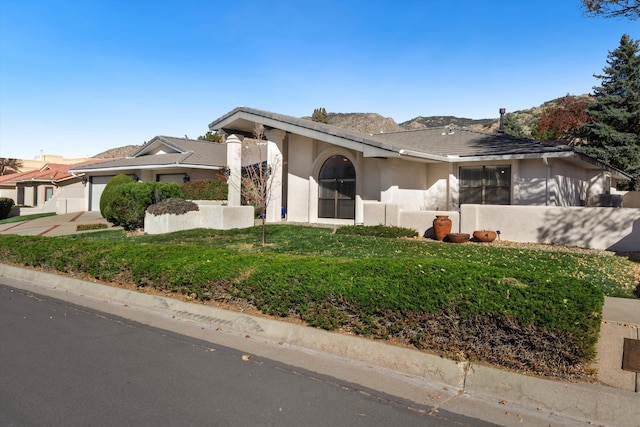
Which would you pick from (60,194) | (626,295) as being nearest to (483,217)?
(626,295)

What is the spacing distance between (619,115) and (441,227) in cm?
2517

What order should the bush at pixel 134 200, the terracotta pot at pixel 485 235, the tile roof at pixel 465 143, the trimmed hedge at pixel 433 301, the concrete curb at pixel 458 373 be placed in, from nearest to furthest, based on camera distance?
the concrete curb at pixel 458 373, the trimmed hedge at pixel 433 301, the terracotta pot at pixel 485 235, the tile roof at pixel 465 143, the bush at pixel 134 200

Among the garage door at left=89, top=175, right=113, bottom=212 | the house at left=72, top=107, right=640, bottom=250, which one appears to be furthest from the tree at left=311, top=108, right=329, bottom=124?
the house at left=72, top=107, right=640, bottom=250

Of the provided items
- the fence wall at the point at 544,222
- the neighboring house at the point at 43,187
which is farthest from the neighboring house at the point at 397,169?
the neighboring house at the point at 43,187

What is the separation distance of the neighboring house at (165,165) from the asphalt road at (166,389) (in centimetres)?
2238

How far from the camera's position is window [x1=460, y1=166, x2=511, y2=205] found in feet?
61.5

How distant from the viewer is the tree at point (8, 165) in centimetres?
5977

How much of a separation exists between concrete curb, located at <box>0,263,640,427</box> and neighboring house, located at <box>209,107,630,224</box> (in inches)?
418

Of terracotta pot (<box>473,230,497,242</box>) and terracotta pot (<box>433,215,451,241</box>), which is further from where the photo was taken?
terracotta pot (<box>433,215,451,241</box>)

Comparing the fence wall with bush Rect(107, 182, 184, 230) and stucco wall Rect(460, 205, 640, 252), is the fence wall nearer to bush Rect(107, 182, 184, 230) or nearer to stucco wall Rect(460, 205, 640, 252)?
stucco wall Rect(460, 205, 640, 252)

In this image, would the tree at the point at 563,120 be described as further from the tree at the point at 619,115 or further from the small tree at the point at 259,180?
the small tree at the point at 259,180

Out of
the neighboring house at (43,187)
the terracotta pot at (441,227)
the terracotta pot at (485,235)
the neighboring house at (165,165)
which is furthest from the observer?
the neighboring house at (43,187)

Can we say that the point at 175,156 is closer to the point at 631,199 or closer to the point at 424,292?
the point at 424,292

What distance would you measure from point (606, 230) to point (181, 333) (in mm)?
11952
